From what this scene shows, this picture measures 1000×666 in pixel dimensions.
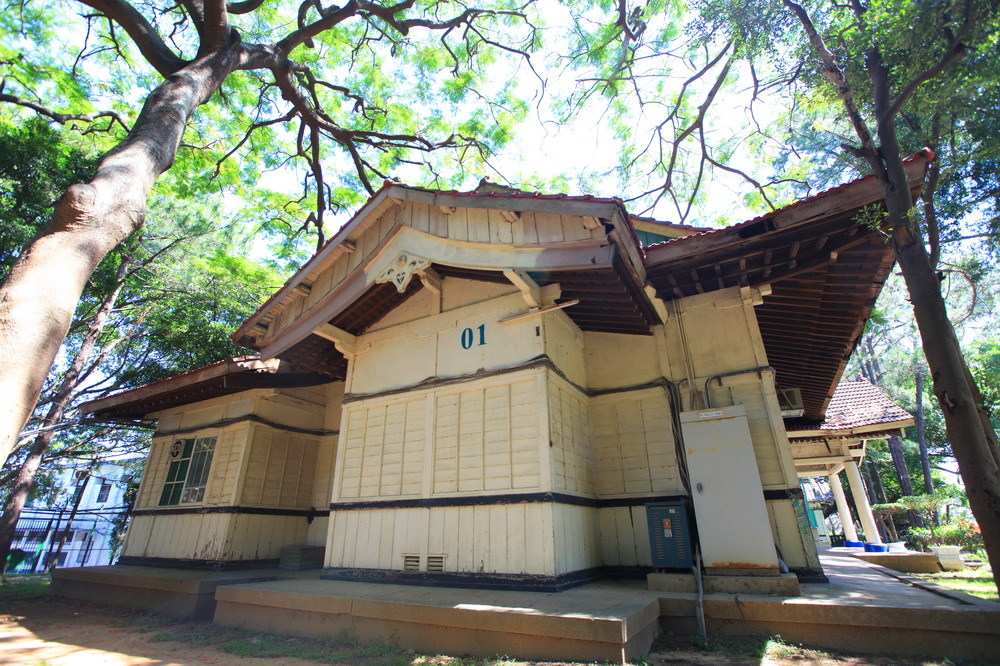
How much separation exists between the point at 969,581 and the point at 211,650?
487 inches

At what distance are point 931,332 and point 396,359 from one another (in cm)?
655

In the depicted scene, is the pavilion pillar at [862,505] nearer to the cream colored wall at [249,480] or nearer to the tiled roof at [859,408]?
the tiled roof at [859,408]

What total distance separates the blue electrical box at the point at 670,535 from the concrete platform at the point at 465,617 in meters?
0.47

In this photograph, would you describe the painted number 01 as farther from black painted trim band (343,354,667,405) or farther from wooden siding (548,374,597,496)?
wooden siding (548,374,597,496)

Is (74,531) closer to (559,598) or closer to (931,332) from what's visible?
(559,598)

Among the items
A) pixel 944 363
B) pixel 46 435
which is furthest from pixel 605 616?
pixel 46 435

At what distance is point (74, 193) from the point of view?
10.1 feet

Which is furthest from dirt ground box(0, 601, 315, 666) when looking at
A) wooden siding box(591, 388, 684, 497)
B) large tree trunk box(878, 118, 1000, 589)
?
large tree trunk box(878, 118, 1000, 589)

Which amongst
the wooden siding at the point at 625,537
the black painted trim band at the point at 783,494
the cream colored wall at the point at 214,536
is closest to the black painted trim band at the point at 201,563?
the cream colored wall at the point at 214,536

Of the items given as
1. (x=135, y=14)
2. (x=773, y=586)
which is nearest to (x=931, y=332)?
(x=773, y=586)

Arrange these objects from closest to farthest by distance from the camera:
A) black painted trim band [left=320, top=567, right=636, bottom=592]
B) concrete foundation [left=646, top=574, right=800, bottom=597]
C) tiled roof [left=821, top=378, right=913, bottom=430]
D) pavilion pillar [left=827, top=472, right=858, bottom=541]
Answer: concrete foundation [left=646, top=574, right=800, bottom=597] < black painted trim band [left=320, top=567, right=636, bottom=592] < tiled roof [left=821, top=378, right=913, bottom=430] < pavilion pillar [left=827, top=472, right=858, bottom=541]

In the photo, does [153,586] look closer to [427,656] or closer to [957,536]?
[427,656]

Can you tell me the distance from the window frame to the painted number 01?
253 inches

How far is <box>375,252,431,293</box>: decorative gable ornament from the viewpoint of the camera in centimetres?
652
